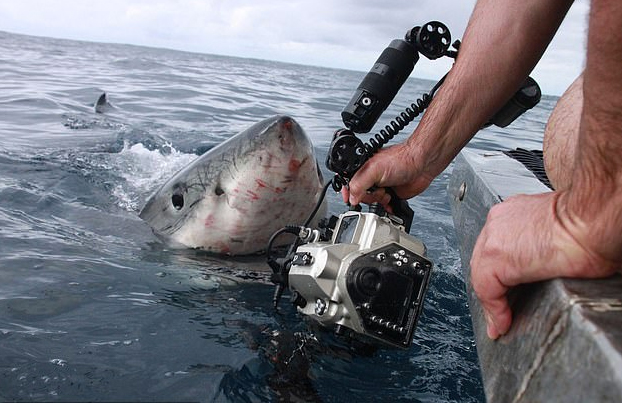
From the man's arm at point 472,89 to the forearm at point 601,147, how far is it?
0.81 meters

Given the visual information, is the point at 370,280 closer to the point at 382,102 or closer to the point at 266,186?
the point at 382,102

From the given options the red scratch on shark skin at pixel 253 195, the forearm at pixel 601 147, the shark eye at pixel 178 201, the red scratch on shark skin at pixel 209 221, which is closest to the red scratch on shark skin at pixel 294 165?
the red scratch on shark skin at pixel 253 195

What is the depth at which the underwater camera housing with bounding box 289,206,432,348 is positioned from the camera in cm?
Result: 164

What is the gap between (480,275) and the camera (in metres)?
1.29

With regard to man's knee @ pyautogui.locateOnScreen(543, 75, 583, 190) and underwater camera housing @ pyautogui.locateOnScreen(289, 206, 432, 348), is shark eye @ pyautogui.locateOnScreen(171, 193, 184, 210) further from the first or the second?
man's knee @ pyautogui.locateOnScreen(543, 75, 583, 190)

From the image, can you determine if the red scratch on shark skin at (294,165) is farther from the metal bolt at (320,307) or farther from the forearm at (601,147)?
the forearm at (601,147)

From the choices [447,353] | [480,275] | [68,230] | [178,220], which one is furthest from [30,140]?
[480,275]

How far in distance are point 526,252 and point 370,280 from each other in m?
0.52

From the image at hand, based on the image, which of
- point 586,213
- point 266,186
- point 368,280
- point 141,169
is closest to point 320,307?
point 368,280

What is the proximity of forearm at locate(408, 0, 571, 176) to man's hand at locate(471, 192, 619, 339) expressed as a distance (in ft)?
2.46

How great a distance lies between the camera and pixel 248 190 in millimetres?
3051

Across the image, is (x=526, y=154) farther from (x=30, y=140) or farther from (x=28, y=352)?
(x=30, y=140)

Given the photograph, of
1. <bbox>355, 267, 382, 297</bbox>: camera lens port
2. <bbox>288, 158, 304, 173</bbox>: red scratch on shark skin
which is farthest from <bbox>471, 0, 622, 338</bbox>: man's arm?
<bbox>288, 158, 304, 173</bbox>: red scratch on shark skin

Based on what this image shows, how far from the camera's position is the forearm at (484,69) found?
1854 mm
